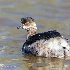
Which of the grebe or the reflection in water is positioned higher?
the grebe

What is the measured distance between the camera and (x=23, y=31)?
1364 cm

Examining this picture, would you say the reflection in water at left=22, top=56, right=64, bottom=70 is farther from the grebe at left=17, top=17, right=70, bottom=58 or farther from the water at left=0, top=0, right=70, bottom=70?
the grebe at left=17, top=17, right=70, bottom=58

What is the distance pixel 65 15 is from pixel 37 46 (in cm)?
488

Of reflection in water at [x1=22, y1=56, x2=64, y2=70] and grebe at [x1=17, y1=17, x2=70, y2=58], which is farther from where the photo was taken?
grebe at [x1=17, y1=17, x2=70, y2=58]

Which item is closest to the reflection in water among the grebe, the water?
the water

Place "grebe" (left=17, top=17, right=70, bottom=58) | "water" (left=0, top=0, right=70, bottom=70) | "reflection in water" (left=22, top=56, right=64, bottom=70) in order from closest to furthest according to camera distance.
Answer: "reflection in water" (left=22, top=56, right=64, bottom=70), "water" (left=0, top=0, right=70, bottom=70), "grebe" (left=17, top=17, right=70, bottom=58)

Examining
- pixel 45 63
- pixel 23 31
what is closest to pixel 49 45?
pixel 45 63

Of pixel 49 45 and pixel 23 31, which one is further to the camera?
pixel 23 31

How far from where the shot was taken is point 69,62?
10.1m

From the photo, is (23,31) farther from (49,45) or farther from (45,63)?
(45,63)

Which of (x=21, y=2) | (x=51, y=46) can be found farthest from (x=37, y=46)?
(x=21, y=2)

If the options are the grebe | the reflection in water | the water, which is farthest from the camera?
the grebe

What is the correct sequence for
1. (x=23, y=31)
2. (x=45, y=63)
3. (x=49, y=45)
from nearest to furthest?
1. (x=45, y=63)
2. (x=49, y=45)
3. (x=23, y=31)

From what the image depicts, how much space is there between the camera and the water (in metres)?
9.80
